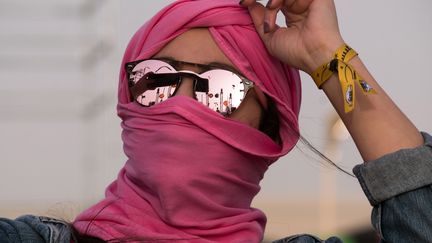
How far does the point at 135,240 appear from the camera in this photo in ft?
5.75

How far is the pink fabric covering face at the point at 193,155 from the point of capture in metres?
1.79

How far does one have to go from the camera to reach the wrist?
6.04 ft

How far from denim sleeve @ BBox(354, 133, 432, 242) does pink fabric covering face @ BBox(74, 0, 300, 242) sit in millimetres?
316

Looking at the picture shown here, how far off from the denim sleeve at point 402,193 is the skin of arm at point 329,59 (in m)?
0.04

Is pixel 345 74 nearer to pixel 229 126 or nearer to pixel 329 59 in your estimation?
pixel 329 59

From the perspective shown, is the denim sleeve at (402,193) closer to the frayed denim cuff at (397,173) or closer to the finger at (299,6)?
the frayed denim cuff at (397,173)

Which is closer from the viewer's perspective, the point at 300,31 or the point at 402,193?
the point at 402,193

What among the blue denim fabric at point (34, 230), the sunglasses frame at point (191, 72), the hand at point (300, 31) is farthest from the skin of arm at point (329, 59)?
the blue denim fabric at point (34, 230)

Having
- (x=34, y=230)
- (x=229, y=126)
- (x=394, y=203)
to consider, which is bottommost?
(x=34, y=230)

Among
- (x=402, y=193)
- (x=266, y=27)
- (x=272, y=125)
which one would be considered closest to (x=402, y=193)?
(x=402, y=193)

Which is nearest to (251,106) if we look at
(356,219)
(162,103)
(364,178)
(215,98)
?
(215,98)

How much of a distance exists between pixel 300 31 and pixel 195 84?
12.6 inches

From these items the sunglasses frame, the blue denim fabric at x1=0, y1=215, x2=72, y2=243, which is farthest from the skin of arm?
the blue denim fabric at x1=0, y1=215, x2=72, y2=243

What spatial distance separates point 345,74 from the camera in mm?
1736
